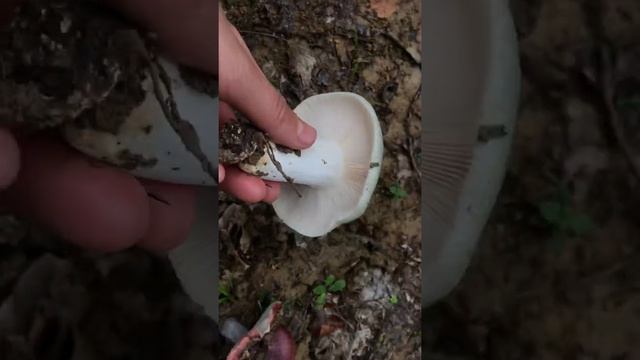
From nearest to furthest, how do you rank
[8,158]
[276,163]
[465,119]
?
[8,158] < [465,119] < [276,163]

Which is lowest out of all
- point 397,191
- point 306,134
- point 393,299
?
point 393,299

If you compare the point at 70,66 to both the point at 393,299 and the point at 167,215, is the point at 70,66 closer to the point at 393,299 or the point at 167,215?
the point at 167,215

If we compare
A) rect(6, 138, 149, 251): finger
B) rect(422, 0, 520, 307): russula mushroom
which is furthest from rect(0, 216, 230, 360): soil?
rect(422, 0, 520, 307): russula mushroom

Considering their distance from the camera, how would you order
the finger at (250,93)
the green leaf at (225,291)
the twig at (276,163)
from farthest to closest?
the green leaf at (225,291)
the twig at (276,163)
the finger at (250,93)

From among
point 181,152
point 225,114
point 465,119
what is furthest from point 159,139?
point 225,114

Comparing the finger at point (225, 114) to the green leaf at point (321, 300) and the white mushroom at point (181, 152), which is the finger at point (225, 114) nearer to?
the white mushroom at point (181, 152)

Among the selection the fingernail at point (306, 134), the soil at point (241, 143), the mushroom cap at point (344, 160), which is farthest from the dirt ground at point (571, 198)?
the mushroom cap at point (344, 160)

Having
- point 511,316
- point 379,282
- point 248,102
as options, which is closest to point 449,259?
point 511,316
